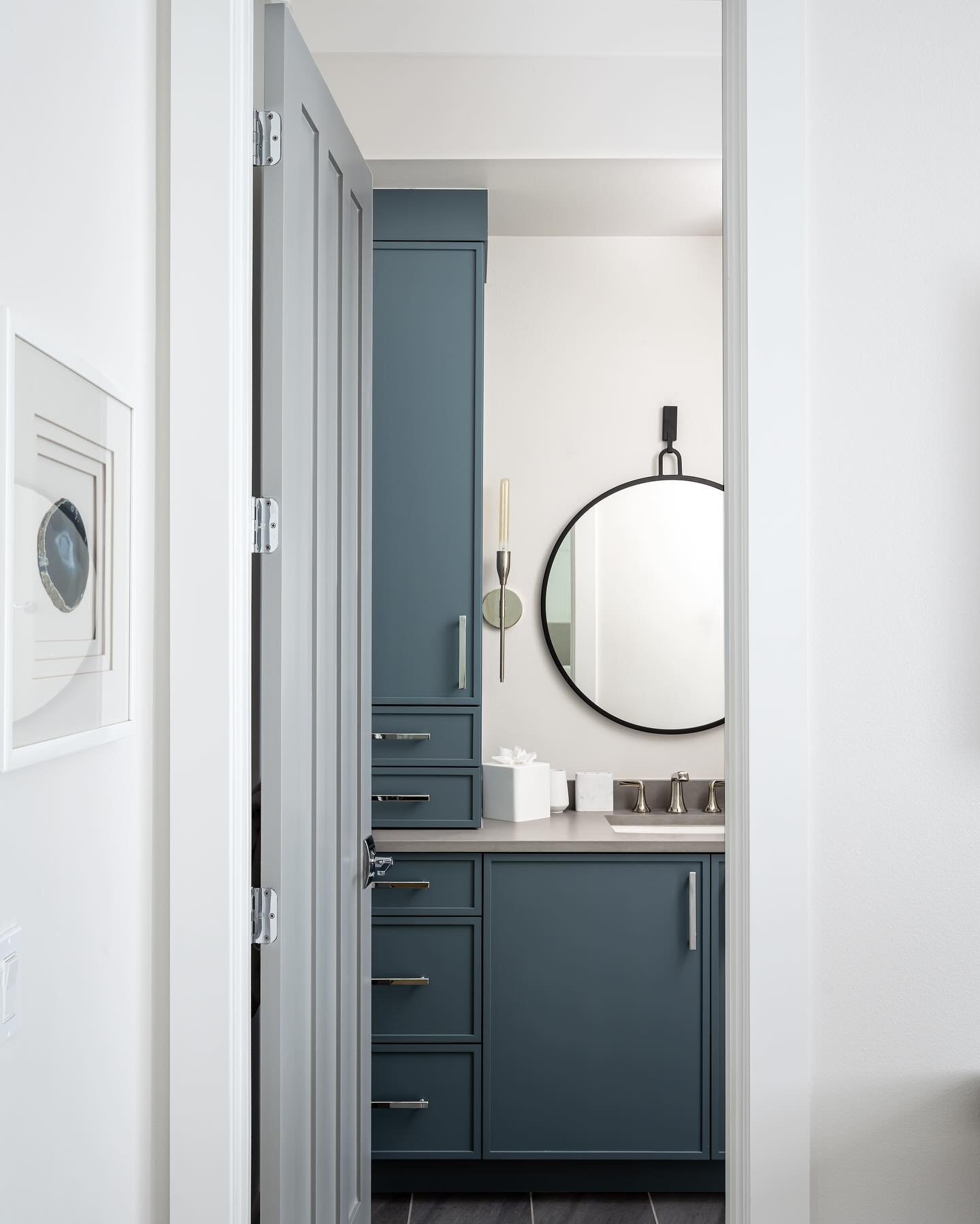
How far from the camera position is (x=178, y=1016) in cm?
130

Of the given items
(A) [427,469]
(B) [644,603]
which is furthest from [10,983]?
(B) [644,603]

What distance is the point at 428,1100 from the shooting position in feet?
8.15

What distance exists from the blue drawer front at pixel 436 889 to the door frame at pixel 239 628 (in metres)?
1.17

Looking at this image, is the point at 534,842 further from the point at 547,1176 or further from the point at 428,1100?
the point at 547,1176

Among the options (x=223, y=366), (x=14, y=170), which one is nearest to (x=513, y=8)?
(x=223, y=366)

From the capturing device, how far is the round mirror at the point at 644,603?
3102 millimetres

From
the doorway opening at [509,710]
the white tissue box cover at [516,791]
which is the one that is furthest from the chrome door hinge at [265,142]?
the white tissue box cover at [516,791]

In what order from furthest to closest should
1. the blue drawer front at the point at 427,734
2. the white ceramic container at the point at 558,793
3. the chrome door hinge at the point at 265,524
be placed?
the white ceramic container at the point at 558,793
the blue drawer front at the point at 427,734
the chrome door hinge at the point at 265,524

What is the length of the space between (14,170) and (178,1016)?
104 cm

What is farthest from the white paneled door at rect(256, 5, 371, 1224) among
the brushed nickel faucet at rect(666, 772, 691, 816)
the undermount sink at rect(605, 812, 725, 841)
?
the brushed nickel faucet at rect(666, 772, 691, 816)

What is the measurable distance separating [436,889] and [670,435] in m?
1.60

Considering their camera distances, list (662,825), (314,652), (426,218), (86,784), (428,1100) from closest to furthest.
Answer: (86,784) < (314,652) < (428,1100) < (426,218) < (662,825)

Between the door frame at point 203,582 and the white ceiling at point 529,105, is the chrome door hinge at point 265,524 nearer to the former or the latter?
the door frame at point 203,582

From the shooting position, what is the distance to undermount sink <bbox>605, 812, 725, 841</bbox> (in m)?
2.77
